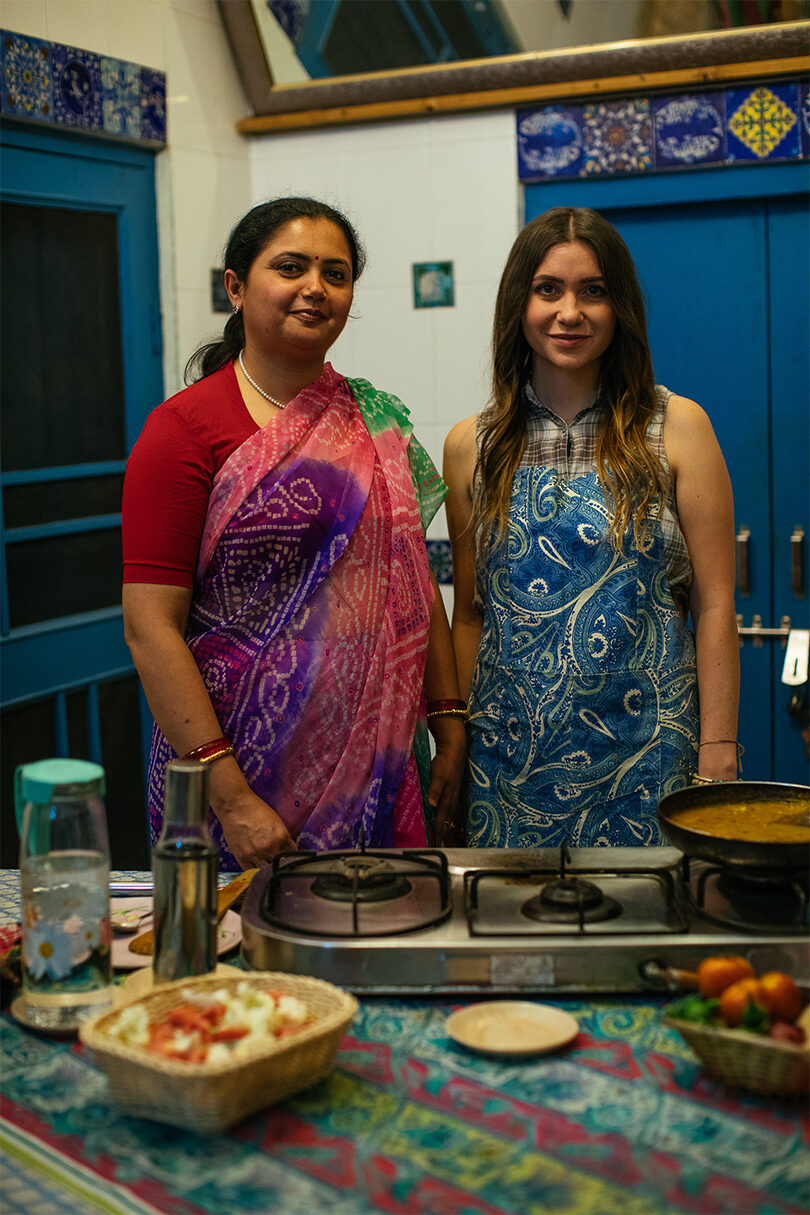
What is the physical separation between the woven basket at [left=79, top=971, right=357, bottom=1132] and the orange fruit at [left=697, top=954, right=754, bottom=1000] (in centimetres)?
34

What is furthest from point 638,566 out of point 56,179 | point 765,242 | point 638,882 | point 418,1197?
point 56,179

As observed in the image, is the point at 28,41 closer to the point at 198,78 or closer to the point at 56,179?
the point at 56,179

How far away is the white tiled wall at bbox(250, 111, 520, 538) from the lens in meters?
3.46

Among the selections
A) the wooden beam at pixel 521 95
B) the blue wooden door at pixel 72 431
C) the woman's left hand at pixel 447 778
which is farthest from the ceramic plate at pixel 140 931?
the wooden beam at pixel 521 95

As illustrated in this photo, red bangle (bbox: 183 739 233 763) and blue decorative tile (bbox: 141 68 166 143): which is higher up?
blue decorative tile (bbox: 141 68 166 143)

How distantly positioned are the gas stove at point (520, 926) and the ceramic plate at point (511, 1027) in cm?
3

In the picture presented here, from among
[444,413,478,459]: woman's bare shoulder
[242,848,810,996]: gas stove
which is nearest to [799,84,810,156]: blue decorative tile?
[444,413,478,459]: woman's bare shoulder

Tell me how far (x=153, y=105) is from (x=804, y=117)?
1743 mm

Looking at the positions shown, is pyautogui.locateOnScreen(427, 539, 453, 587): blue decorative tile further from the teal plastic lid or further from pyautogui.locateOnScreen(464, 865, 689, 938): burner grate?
the teal plastic lid

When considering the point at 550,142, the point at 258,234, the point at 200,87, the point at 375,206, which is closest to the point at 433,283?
the point at 375,206

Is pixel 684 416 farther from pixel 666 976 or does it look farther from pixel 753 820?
pixel 666 976

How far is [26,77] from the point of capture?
3004 mm

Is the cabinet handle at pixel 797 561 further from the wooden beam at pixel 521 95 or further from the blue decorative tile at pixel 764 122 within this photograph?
the wooden beam at pixel 521 95

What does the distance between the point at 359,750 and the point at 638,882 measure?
2.09 ft
